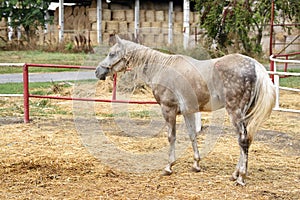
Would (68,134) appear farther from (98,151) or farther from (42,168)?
(42,168)

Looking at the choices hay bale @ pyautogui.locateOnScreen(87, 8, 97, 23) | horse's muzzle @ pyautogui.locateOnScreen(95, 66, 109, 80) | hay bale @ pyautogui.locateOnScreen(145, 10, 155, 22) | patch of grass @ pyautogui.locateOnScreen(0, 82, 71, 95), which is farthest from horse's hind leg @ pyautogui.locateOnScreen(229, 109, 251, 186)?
hay bale @ pyautogui.locateOnScreen(145, 10, 155, 22)

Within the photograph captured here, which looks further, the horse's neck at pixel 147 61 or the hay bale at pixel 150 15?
the hay bale at pixel 150 15

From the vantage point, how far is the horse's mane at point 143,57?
18.9ft

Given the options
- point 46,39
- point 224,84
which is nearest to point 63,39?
→ point 46,39

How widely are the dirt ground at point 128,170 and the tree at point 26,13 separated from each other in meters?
17.9

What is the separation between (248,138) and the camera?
520 cm

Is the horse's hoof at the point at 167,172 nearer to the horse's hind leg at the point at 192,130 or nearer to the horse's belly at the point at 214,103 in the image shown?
the horse's hind leg at the point at 192,130

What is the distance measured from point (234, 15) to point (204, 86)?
9.83 m

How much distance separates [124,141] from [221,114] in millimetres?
2367

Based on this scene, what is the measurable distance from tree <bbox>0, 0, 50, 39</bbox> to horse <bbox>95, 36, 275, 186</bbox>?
795 inches

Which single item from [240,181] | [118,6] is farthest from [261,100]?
[118,6]

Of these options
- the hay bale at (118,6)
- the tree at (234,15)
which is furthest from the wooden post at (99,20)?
the tree at (234,15)

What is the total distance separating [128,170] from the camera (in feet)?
18.8

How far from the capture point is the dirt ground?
16.2 feet
